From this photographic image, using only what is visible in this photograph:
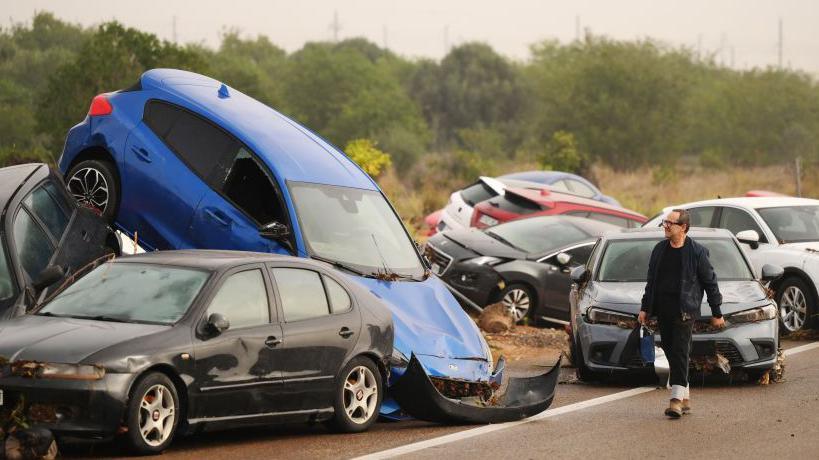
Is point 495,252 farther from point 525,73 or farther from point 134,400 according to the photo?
point 525,73

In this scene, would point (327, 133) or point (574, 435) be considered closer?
point (574, 435)

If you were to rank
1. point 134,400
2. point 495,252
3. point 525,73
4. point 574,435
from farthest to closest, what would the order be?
point 525,73 < point 495,252 < point 574,435 < point 134,400

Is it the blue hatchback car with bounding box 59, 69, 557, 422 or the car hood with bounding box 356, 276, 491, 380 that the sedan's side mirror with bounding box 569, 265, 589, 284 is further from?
the car hood with bounding box 356, 276, 491, 380

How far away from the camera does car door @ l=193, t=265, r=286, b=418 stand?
34.0ft

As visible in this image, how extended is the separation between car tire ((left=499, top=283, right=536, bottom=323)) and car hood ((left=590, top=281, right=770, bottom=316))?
562cm

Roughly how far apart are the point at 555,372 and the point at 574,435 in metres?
1.69

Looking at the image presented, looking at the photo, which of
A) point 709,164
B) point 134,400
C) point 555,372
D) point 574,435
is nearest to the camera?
point 134,400

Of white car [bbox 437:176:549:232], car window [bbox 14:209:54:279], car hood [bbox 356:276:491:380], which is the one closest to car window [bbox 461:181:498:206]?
white car [bbox 437:176:549:232]

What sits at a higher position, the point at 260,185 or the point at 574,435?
the point at 260,185

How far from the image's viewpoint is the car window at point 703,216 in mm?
21875

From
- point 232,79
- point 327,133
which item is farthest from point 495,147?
point 232,79

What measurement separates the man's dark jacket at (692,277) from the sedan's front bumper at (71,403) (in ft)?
16.5

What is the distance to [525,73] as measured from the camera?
97750 millimetres

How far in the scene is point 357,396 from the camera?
38.3ft
